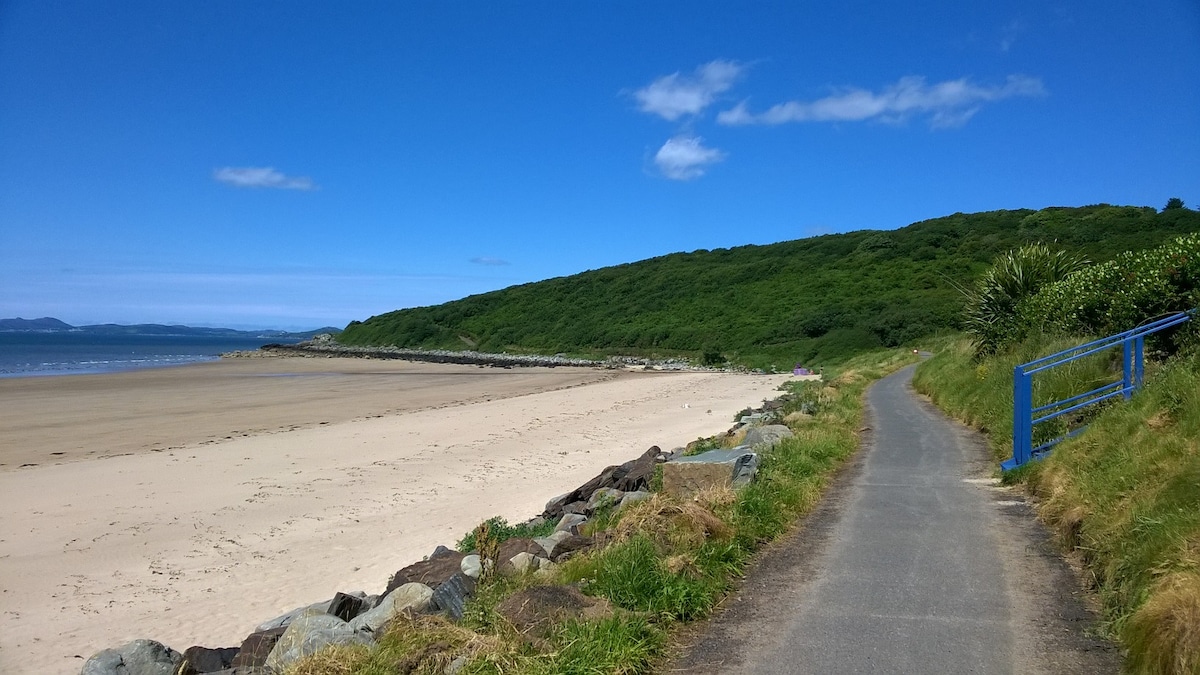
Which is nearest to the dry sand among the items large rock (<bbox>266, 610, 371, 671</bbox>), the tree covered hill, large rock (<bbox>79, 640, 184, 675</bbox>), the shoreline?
the shoreline

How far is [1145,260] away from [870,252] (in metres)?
73.6

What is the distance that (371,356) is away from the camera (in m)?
75.4

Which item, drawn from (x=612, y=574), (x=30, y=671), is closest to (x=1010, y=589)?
(x=612, y=574)

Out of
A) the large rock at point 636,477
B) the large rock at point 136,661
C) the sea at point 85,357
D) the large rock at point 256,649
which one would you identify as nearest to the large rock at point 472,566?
the large rock at point 256,649

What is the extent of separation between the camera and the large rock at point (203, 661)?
232 inches

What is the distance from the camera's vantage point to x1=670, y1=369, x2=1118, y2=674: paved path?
424cm

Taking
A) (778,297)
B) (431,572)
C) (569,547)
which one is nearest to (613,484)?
(569,547)

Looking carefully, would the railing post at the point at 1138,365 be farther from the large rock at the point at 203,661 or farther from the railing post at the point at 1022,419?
the large rock at the point at 203,661

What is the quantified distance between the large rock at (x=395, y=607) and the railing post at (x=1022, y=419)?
20.8 feet

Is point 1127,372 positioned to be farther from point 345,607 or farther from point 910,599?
point 345,607

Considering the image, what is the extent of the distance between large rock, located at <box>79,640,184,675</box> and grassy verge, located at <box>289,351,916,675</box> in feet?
7.68

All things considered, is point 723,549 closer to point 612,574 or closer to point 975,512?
point 612,574

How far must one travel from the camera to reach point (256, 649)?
590 cm

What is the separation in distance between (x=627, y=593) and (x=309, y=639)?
6.68 ft
